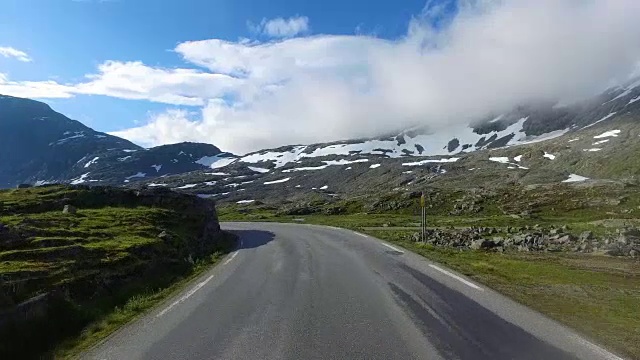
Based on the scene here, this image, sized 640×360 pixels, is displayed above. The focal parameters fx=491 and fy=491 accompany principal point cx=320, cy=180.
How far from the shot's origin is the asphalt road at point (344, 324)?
8828mm

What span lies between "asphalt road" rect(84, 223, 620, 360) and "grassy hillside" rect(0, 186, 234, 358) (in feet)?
5.12

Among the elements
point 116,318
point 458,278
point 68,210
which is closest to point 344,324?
point 116,318

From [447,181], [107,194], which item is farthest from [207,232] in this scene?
[447,181]

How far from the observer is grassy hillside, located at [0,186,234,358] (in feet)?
35.9

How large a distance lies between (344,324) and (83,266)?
405 inches

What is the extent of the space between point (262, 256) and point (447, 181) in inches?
5994

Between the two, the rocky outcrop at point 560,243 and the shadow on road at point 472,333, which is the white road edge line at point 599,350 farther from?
the rocky outcrop at point 560,243

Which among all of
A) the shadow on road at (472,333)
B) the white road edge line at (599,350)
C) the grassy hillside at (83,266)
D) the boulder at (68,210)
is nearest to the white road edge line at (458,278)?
the shadow on road at (472,333)

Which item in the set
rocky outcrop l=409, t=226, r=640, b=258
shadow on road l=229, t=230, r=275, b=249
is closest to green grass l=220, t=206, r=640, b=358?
rocky outcrop l=409, t=226, r=640, b=258

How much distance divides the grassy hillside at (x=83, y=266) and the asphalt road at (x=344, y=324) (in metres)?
1.56

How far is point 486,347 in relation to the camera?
886 cm

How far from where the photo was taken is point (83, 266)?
16516 millimetres

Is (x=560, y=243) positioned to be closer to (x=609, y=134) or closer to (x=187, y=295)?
(x=187, y=295)

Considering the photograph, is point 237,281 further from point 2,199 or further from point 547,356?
point 2,199
